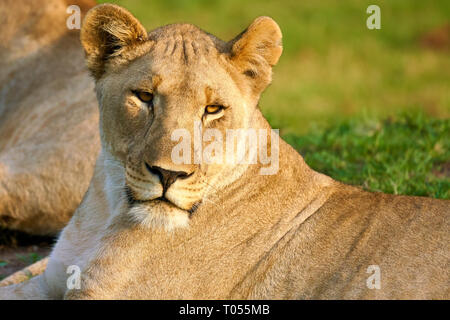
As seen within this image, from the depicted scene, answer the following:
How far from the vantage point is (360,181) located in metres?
5.83

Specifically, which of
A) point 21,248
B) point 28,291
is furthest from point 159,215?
point 21,248

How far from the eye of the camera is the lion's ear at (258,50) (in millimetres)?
4062

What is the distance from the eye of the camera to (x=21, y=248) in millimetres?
5766

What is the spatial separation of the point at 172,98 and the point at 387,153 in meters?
3.01

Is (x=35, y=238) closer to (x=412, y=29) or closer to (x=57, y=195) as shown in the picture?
(x=57, y=195)

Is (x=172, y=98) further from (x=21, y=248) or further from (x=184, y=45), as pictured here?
(x=21, y=248)

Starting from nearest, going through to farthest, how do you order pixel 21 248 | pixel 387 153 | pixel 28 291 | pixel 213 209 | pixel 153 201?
pixel 153 201 < pixel 213 209 < pixel 28 291 < pixel 21 248 < pixel 387 153

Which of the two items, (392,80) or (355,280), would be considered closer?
(355,280)

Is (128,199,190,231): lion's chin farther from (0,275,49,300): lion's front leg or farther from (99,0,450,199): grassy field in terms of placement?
(99,0,450,199): grassy field

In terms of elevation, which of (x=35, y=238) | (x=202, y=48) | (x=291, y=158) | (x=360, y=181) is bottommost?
(x=35, y=238)

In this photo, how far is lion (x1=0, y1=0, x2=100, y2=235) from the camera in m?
5.70

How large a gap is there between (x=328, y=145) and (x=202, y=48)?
2.91 metres

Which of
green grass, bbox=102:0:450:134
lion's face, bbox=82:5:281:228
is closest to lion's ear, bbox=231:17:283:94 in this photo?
lion's face, bbox=82:5:281:228
